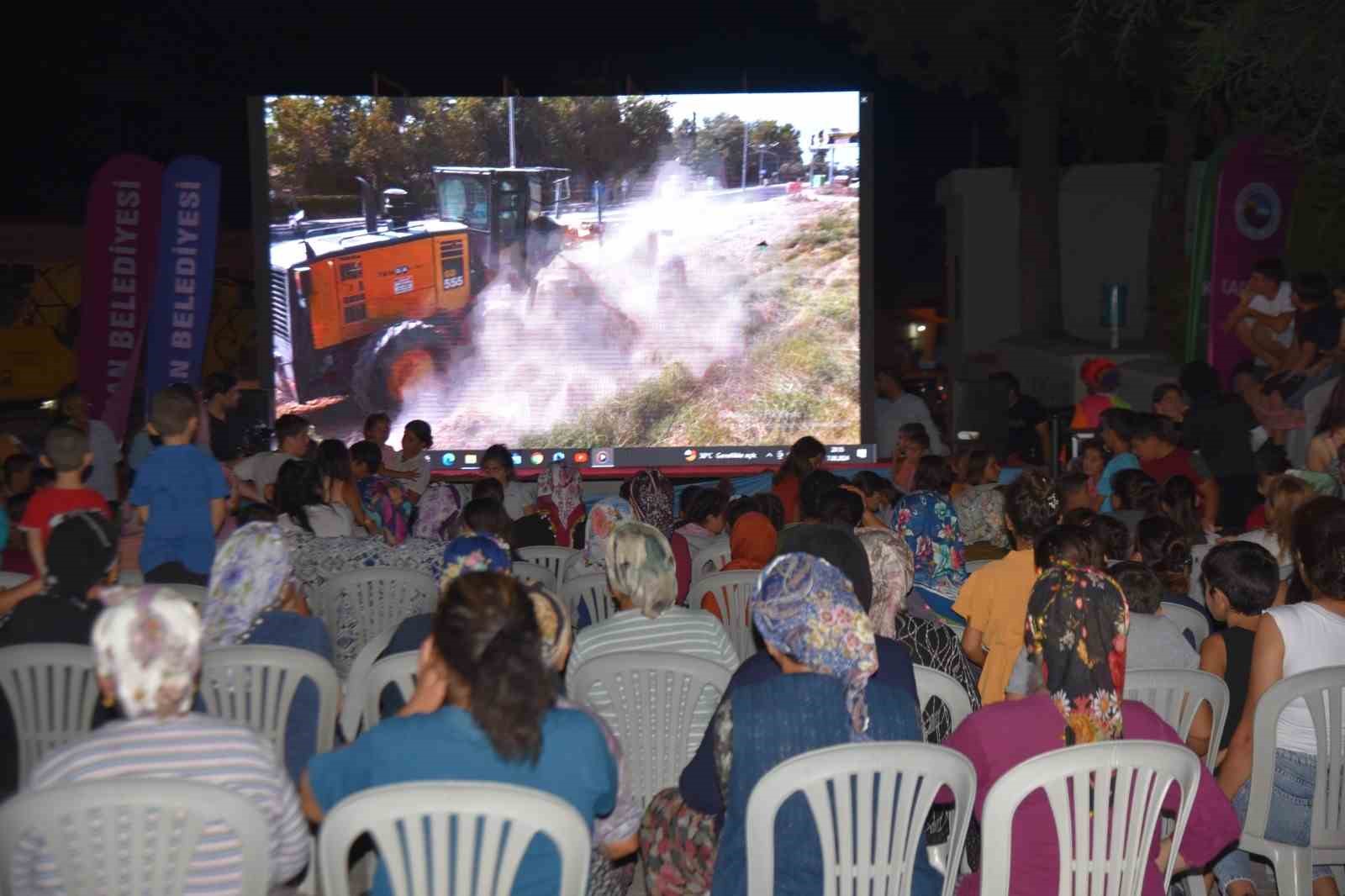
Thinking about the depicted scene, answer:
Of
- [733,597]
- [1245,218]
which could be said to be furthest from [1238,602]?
[1245,218]

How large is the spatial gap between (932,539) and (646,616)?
4.62ft

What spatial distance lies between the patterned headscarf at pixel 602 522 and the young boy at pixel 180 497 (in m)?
1.48

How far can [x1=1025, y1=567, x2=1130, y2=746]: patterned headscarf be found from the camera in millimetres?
2703

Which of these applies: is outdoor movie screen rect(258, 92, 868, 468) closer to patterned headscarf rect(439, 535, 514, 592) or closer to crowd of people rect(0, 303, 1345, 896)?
crowd of people rect(0, 303, 1345, 896)

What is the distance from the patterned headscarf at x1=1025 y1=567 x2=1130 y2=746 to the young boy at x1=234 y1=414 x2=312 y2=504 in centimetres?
541

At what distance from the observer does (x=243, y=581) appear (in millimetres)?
3533

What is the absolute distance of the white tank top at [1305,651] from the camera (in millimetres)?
3393

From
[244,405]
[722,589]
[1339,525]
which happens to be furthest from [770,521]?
[244,405]

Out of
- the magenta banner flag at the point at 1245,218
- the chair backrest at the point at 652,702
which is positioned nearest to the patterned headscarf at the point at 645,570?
the chair backrest at the point at 652,702

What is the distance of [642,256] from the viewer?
1094cm

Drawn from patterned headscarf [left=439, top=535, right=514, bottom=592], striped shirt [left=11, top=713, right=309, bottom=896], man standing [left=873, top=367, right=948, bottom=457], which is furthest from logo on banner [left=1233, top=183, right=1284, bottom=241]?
striped shirt [left=11, top=713, right=309, bottom=896]

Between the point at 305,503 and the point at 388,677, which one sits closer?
the point at 388,677

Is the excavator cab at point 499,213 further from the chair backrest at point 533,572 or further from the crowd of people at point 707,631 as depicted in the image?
the chair backrest at point 533,572

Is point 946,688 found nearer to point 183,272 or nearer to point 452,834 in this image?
point 452,834
